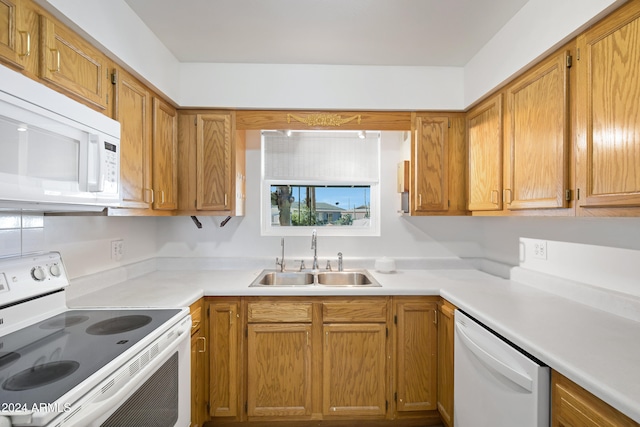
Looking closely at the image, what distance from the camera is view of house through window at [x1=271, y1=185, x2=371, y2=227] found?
8.82 feet

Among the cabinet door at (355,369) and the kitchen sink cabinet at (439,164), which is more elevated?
the kitchen sink cabinet at (439,164)

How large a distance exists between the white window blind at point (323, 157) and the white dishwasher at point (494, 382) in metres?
1.41

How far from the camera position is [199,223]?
2.48 m

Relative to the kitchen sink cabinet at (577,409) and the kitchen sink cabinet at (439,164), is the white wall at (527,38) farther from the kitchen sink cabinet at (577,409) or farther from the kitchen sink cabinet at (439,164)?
the kitchen sink cabinet at (577,409)

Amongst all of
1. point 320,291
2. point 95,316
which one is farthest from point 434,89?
point 95,316

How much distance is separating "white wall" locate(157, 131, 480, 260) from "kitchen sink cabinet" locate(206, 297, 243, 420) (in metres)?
0.69

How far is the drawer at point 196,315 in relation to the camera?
1725mm

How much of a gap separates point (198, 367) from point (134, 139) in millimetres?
1345

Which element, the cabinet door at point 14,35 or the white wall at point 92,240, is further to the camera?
the white wall at point 92,240

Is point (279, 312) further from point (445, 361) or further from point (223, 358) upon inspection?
point (445, 361)

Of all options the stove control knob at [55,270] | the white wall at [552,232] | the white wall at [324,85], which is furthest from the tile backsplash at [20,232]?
the white wall at [552,232]

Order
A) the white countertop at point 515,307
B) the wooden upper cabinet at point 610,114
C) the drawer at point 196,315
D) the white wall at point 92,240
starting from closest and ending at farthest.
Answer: the white countertop at point 515,307 < the wooden upper cabinet at point 610,114 < the white wall at point 92,240 < the drawer at point 196,315

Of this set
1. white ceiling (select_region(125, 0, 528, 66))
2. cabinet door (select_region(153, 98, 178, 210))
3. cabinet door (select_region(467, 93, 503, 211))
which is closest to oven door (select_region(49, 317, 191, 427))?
cabinet door (select_region(153, 98, 178, 210))

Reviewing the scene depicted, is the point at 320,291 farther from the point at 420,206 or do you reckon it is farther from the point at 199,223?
the point at 199,223
